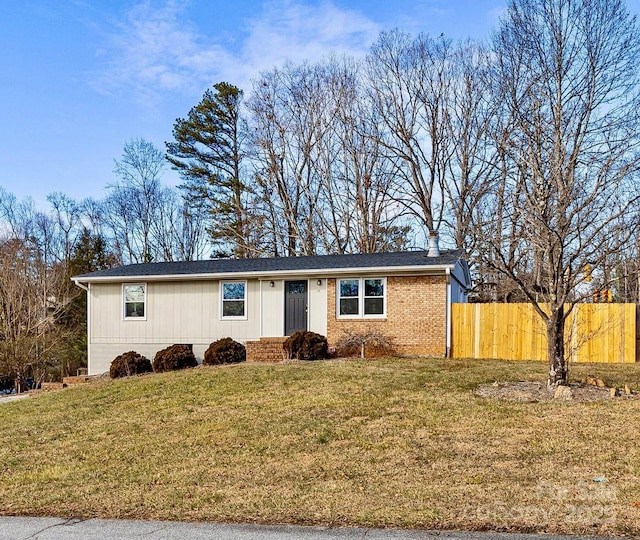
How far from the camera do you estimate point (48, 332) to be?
84.9 feet

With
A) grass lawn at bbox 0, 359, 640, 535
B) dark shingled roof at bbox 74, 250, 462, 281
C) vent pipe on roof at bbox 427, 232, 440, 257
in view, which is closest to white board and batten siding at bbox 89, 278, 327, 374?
dark shingled roof at bbox 74, 250, 462, 281

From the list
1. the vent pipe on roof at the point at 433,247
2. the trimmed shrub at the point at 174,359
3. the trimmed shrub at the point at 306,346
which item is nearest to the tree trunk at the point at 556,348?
the trimmed shrub at the point at 306,346

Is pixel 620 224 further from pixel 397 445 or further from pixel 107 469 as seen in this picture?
pixel 107 469

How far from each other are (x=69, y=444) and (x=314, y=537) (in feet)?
18.3

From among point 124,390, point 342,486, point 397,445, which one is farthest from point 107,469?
point 124,390

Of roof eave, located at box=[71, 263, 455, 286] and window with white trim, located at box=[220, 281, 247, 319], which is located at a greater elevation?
roof eave, located at box=[71, 263, 455, 286]

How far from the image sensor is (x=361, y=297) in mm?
17188

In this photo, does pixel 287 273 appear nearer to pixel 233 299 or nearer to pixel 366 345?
pixel 233 299

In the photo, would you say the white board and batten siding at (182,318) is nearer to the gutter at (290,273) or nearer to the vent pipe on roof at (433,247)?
the gutter at (290,273)

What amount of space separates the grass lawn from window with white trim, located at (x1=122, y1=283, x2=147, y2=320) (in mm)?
7745

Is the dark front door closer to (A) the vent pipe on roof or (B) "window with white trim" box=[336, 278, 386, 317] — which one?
(B) "window with white trim" box=[336, 278, 386, 317]

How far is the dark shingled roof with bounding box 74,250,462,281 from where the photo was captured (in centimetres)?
1700

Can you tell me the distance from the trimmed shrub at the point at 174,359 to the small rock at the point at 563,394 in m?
10.7

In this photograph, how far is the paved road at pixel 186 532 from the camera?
14.8 ft
